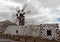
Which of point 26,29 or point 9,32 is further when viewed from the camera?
point 9,32

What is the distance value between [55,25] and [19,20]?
13595 mm

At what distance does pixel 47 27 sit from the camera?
2472 cm

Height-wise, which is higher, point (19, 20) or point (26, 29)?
point (19, 20)

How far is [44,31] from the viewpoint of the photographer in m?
24.8

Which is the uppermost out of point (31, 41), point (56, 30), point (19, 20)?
point (19, 20)

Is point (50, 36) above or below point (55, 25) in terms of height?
below

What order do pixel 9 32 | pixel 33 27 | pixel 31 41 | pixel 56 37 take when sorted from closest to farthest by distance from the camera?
1. pixel 31 41
2. pixel 56 37
3. pixel 33 27
4. pixel 9 32

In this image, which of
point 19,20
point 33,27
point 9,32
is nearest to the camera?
point 33,27

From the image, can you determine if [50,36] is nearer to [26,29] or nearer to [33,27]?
[33,27]

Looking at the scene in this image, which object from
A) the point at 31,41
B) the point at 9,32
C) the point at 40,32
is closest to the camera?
the point at 31,41

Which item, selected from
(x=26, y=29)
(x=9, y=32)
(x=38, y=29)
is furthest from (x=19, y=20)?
(x=38, y=29)

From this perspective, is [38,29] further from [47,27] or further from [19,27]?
[19,27]

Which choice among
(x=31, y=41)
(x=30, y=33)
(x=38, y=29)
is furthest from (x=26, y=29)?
(x=31, y=41)

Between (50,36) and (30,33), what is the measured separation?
188 inches
